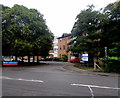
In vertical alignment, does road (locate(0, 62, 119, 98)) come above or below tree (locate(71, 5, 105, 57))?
below

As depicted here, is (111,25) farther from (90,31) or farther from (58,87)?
(58,87)

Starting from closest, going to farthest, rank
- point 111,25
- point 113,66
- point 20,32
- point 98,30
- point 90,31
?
point 113,66 → point 111,25 → point 20,32 → point 90,31 → point 98,30

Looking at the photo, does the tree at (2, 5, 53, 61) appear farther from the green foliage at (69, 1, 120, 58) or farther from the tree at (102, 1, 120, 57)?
the tree at (102, 1, 120, 57)

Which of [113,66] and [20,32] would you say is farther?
[20,32]

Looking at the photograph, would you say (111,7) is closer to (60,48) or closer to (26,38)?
(26,38)

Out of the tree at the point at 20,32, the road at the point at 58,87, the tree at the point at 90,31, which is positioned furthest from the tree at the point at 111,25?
the road at the point at 58,87

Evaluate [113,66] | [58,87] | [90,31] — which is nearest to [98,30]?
[90,31]

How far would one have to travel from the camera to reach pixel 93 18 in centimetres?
1975

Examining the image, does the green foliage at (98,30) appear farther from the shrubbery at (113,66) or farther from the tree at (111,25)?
the shrubbery at (113,66)

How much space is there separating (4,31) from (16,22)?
2.29 metres

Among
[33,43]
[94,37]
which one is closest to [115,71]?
[94,37]

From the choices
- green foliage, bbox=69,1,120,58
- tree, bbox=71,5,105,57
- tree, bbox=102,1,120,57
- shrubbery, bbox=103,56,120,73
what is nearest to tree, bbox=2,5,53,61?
tree, bbox=71,5,105,57

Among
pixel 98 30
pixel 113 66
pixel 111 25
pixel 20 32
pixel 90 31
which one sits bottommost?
pixel 113 66

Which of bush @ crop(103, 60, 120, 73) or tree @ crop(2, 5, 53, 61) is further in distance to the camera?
tree @ crop(2, 5, 53, 61)
